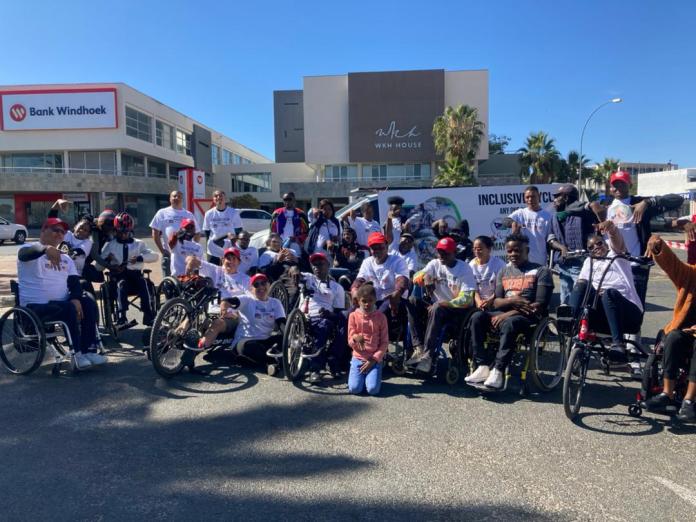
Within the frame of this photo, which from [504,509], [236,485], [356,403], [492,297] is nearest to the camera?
[504,509]

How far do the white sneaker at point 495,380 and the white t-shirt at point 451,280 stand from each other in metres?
1.03

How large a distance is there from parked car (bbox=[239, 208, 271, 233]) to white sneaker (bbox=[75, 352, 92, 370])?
21993mm

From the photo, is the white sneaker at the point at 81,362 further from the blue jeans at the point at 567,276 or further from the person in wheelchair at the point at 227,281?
the blue jeans at the point at 567,276

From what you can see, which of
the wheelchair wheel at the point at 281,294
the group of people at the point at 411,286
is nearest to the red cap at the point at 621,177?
the group of people at the point at 411,286

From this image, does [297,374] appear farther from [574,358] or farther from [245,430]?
[574,358]

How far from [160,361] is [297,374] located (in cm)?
145

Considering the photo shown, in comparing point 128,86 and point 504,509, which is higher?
point 128,86

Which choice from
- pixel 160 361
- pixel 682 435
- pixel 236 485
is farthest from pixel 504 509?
pixel 160 361

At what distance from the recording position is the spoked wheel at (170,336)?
16.4 feet

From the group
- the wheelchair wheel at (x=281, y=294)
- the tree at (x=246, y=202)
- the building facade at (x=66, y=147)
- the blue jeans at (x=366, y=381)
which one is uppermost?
the building facade at (x=66, y=147)

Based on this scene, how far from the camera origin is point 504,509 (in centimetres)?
287

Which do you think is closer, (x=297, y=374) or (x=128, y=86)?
(x=297, y=374)

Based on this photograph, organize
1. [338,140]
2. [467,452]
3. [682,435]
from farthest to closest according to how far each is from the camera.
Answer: [338,140] → [682,435] → [467,452]

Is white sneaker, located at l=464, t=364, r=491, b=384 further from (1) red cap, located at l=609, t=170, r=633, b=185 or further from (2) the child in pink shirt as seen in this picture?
(1) red cap, located at l=609, t=170, r=633, b=185
